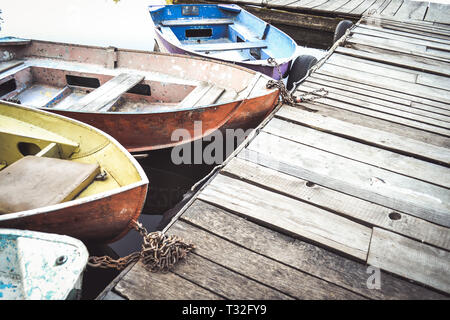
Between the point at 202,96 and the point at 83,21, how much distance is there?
10.3 meters

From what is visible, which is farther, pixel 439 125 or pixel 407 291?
pixel 439 125

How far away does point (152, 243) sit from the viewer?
5.00 ft

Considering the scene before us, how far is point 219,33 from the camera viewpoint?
6.77 meters

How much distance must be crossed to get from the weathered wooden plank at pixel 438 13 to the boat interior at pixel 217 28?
427 cm

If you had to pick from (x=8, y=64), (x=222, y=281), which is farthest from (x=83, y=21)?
(x=222, y=281)

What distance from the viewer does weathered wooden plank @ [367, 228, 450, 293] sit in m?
1.48

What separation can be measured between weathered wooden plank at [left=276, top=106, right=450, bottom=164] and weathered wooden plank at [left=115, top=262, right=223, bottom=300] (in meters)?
1.93

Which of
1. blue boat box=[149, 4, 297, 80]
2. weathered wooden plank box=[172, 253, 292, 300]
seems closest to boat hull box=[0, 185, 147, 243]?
weathered wooden plank box=[172, 253, 292, 300]

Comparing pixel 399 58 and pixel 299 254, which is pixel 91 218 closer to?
pixel 299 254

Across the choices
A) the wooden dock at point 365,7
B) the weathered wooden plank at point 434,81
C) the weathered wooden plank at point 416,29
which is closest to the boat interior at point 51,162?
the weathered wooden plank at point 434,81
